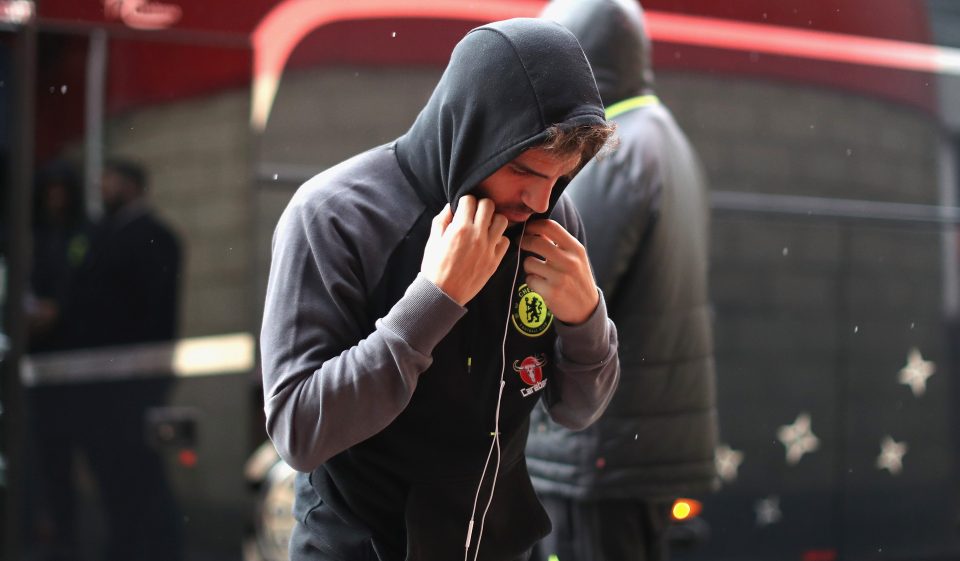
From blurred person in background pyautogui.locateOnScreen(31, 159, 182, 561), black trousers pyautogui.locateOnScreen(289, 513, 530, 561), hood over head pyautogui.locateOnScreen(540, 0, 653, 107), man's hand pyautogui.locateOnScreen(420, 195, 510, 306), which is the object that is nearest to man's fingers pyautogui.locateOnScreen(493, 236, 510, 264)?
man's hand pyautogui.locateOnScreen(420, 195, 510, 306)

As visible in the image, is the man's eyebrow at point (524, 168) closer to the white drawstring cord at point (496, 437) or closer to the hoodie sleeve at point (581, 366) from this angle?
the white drawstring cord at point (496, 437)

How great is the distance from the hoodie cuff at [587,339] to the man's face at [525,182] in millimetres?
206

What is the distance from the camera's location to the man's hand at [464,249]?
5.24ft

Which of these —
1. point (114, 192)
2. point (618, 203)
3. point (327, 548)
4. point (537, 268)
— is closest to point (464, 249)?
point (537, 268)

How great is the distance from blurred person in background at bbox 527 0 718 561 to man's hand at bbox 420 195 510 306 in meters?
0.89

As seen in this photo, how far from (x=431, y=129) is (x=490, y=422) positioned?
0.46m

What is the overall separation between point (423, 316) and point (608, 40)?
127 cm

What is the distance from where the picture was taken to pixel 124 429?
11.6ft

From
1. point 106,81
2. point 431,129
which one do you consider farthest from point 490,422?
point 106,81

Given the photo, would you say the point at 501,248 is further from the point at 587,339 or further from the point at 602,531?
the point at 602,531

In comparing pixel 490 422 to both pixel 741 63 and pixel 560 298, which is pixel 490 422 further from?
pixel 741 63

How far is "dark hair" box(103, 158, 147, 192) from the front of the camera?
3.56 m

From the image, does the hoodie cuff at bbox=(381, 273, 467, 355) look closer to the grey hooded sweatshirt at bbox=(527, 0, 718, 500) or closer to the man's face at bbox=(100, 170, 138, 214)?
the grey hooded sweatshirt at bbox=(527, 0, 718, 500)

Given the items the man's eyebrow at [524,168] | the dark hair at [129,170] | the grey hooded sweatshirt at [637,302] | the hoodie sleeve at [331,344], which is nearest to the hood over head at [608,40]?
the grey hooded sweatshirt at [637,302]
